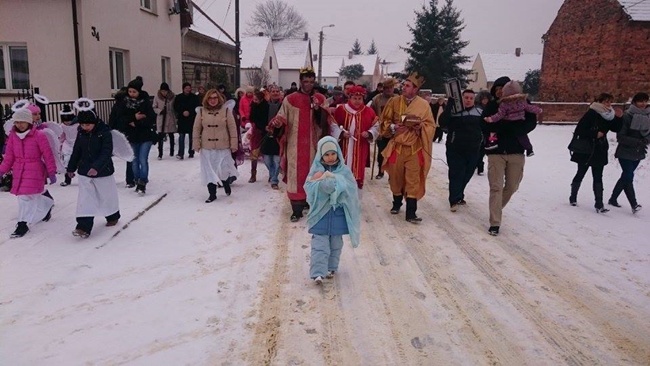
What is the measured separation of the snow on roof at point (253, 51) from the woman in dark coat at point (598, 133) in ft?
140

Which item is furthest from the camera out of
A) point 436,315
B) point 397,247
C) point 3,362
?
point 397,247

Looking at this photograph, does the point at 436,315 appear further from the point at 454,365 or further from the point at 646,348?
the point at 646,348

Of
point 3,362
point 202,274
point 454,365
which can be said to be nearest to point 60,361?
point 3,362

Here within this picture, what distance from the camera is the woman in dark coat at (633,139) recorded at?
771cm

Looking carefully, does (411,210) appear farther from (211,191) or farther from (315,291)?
(211,191)

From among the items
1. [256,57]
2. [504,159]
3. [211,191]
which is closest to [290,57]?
[256,57]

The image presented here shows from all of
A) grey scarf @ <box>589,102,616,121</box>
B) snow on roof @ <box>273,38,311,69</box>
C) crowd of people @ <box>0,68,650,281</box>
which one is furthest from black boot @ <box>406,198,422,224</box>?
snow on roof @ <box>273,38,311,69</box>

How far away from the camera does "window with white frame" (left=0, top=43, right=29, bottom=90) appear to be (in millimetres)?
12070

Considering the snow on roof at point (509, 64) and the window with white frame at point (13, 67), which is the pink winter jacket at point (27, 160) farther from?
the snow on roof at point (509, 64)

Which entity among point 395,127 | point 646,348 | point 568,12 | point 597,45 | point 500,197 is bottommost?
point 646,348

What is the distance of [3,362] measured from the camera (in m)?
3.29

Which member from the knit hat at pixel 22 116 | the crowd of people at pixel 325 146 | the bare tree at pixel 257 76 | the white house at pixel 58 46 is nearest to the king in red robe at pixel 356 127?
the crowd of people at pixel 325 146

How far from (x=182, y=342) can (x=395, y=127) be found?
4.46 m

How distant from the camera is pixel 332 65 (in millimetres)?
78500
